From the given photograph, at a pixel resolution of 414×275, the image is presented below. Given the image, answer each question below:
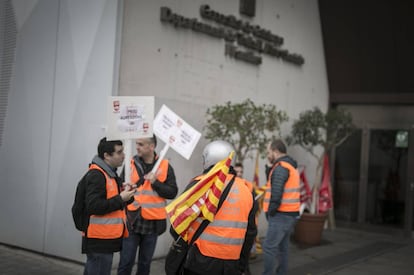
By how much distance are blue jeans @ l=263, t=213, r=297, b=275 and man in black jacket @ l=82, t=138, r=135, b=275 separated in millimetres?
2171

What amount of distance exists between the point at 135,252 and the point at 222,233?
6.10 ft

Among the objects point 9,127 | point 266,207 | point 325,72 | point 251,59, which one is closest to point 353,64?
point 325,72

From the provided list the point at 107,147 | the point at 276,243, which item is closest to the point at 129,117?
the point at 107,147

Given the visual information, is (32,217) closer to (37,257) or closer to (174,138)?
(37,257)

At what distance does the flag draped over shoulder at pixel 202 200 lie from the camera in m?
3.68

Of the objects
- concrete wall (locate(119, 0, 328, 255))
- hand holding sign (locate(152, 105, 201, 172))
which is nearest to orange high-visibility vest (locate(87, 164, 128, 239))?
hand holding sign (locate(152, 105, 201, 172))

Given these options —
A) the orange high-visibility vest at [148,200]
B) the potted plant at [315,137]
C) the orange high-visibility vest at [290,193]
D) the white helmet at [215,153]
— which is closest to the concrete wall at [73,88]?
the orange high-visibility vest at [148,200]

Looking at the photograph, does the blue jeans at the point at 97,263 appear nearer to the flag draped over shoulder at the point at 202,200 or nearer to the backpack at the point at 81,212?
the backpack at the point at 81,212

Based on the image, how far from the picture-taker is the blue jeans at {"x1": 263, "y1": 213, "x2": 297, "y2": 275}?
6020mm

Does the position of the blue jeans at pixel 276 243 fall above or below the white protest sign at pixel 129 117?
below

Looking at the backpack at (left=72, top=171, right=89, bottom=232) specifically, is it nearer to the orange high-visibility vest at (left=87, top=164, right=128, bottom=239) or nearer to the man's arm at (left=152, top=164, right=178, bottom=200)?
the orange high-visibility vest at (left=87, top=164, right=128, bottom=239)

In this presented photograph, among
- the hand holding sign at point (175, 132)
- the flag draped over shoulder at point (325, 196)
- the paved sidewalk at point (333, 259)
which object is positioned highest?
the hand holding sign at point (175, 132)

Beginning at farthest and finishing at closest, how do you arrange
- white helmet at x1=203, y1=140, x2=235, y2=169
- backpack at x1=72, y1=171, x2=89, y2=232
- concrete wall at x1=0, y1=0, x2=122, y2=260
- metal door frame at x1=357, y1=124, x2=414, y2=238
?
metal door frame at x1=357, y1=124, x2=414, y2=238, concrete wall at x1=0, y1=0, x2=122, y2=260, backpack at x1=72, y1=171, x2=89, y2=232, white helmet at x1=203, y1=140, x2=235, y2=169

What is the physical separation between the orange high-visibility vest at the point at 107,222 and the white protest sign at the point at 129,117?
406mm
